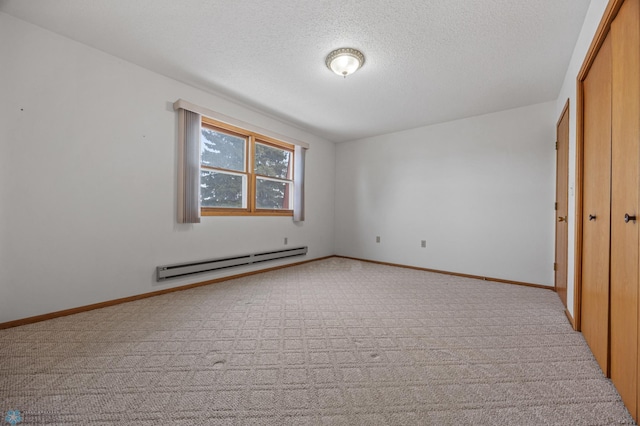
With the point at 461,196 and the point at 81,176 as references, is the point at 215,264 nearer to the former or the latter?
the point at 81,176

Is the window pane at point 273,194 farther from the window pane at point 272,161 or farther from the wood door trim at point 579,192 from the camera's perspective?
the wood door trim at point 579,192

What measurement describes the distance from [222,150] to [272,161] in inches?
37.0

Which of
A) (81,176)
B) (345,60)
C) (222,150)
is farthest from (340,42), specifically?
(81,176)

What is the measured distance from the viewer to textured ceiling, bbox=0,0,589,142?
195 centimetres

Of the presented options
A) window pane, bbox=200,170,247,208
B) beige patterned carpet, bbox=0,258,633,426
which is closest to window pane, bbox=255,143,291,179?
window pane, bbox=200,170,247,208

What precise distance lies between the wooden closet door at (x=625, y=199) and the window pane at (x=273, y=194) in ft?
12.4

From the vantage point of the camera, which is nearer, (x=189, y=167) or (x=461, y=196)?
(x=189, y=167)

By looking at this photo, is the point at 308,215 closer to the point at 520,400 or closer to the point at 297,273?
the point at 297,273

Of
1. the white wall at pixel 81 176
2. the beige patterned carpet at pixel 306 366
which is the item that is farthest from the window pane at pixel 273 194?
the beige patterned carpet at pixel 306 366

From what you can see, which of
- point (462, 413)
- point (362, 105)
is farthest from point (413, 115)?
point (462, 413)

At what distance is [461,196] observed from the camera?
409 cm

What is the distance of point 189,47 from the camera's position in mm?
2436

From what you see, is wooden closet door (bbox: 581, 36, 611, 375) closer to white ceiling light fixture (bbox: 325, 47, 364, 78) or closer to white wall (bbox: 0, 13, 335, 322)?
white ceiling light fixture (bbox: 325, 47, 364, 78)

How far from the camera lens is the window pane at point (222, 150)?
3.50 m
